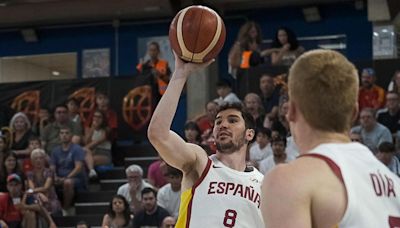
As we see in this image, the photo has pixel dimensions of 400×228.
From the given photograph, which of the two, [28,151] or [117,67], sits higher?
[117,67]

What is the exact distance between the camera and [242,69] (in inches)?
479

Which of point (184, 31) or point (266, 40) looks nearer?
point (184, 31)

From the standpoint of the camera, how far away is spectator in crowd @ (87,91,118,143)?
13023 millimetres

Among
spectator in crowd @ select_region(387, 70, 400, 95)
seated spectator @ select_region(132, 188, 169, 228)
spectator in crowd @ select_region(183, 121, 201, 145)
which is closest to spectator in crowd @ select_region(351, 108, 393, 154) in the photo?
spectator in crowd @ select_region(387, 70, 400, 95)

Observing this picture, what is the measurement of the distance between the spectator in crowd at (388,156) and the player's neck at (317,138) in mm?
6859

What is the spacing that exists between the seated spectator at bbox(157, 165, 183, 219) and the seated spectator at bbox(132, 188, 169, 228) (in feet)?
0.81

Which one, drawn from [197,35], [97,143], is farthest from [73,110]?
[197,35]

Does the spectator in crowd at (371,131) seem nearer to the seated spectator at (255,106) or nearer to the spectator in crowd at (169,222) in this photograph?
the seated spectator at (255,106)

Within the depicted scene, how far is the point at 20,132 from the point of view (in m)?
13.0

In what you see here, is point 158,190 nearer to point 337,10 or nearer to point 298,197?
point 337,10

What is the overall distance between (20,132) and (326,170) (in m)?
11.0

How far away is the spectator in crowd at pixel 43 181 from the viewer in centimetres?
1133

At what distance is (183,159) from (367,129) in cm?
586

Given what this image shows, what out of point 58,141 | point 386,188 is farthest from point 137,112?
point 386,188
